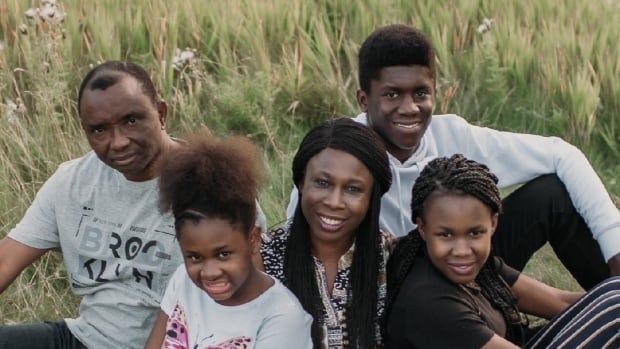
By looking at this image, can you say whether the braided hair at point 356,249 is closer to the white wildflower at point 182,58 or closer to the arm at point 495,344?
the arm at point 495,344

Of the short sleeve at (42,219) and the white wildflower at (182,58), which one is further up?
the white wildflower at (182,58)

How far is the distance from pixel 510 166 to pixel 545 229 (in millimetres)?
248

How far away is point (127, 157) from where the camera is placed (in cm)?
339

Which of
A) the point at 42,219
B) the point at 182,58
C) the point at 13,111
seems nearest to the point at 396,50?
the point at 42,219

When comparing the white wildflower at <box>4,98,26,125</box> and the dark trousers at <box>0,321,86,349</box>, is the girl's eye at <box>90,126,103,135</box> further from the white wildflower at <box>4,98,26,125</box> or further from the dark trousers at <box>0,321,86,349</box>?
the white wildflower at <box>4,98,26,125</box>

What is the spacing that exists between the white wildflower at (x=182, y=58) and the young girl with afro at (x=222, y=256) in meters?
2.51

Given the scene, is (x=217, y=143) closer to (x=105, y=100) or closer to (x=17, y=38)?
(x=105, y=100)

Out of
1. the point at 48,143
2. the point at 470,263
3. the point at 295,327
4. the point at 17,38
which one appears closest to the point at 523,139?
the point at 470,263

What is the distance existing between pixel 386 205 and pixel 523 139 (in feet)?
1.68

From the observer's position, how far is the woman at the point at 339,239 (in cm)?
327

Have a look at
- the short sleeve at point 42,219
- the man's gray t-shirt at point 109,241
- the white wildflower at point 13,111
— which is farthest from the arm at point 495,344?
the white wildflower at point 13,111

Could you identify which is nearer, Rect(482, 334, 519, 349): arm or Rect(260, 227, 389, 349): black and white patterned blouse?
Rect(482, 334, 519, 349): arm

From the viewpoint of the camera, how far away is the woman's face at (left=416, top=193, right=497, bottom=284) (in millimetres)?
3193

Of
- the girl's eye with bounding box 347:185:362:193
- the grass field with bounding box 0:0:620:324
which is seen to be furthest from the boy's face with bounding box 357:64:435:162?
the grass field with bounding box 0:0:620:324
